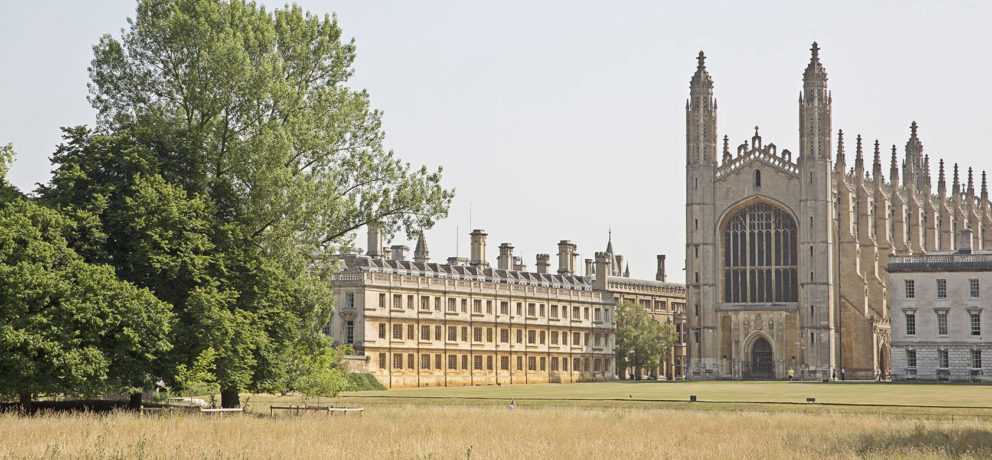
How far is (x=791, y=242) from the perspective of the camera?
103 metres

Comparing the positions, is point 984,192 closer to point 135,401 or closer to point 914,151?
point 914,151

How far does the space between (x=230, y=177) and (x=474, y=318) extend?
2159 inches

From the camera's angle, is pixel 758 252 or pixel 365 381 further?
pixel 758 252

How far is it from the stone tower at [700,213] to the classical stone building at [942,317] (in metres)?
17.8

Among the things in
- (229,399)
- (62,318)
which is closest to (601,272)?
(229,399)

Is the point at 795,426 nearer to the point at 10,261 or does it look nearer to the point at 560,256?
the point at 10,261

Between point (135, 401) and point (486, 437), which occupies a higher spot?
point (135, 401)

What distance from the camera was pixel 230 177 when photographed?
3759 centimetres

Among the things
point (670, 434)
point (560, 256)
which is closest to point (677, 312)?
point (560, 256)

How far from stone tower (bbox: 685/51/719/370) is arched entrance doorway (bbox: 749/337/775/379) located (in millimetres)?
2785

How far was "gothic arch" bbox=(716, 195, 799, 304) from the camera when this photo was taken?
10288cm

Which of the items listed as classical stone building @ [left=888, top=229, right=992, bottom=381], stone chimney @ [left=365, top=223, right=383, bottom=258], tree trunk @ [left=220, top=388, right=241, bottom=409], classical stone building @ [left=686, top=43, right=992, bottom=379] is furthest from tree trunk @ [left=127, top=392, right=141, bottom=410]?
classical stone building @ [left=686, top=43, right=992, bottom=379]

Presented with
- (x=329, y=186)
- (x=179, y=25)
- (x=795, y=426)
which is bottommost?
(x=795, y=426)

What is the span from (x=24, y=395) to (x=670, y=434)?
1607cm
